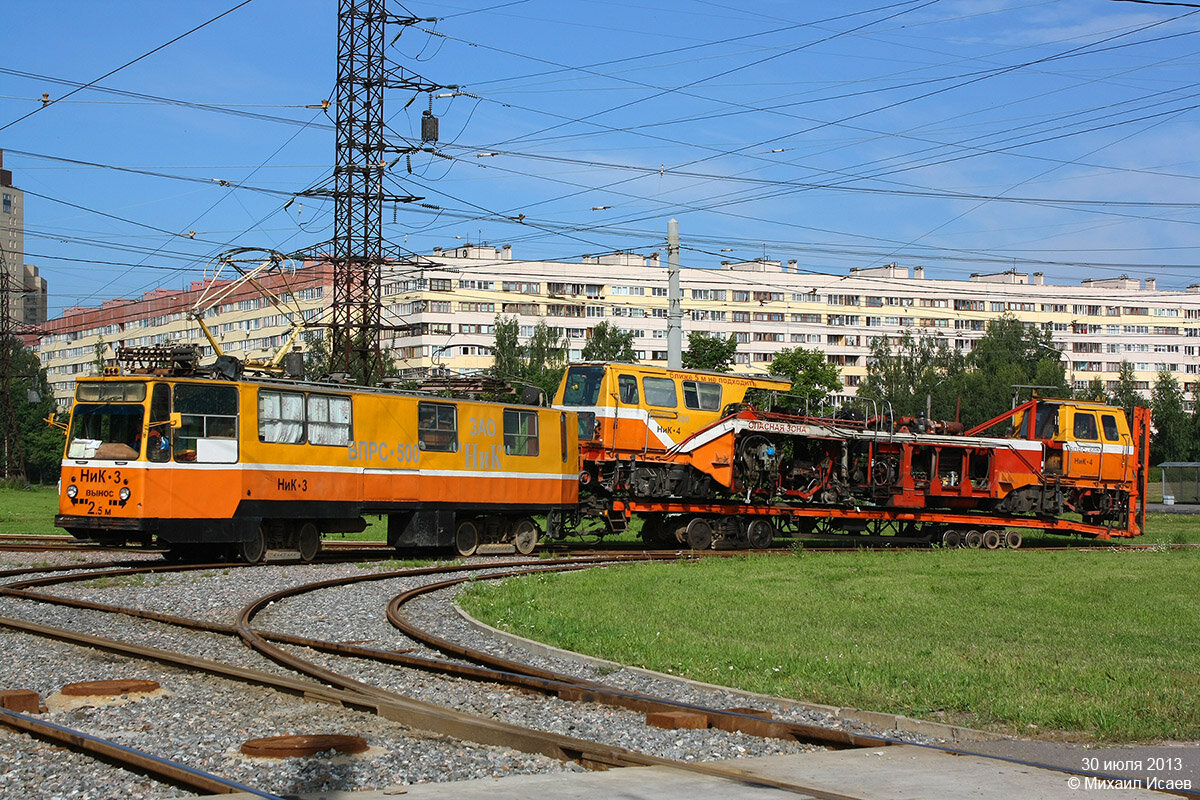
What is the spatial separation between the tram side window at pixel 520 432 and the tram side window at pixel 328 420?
13.2 feet

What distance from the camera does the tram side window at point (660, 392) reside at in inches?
→ 1051

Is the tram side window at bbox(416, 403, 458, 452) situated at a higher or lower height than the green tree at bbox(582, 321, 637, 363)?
lower

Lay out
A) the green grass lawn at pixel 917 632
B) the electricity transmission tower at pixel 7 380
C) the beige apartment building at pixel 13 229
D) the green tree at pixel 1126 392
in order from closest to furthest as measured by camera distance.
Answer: the green grass lawn at pixel 917 632, the electricity transmission tower at pixel 7 380, the green tree at pixel 1126 392, the beige apartment building at pixel 13 229

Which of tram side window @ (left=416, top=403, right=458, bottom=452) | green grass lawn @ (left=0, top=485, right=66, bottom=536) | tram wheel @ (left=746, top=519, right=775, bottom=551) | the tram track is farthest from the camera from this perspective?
green grass lawn @ (left=0, top=485, right=66, bottom=536)

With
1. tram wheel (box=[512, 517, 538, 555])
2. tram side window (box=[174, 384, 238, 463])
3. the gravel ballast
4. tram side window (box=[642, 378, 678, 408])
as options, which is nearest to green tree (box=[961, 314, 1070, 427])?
tram side window (box=[642, 378, 678, 408])

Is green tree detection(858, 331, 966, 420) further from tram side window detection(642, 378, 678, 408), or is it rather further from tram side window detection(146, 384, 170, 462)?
tram side window detection(146, 384, 170, 462)

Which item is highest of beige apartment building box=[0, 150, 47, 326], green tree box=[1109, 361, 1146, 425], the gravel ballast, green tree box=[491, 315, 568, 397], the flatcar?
beige apartment building box=[0, 150, 47, 326]

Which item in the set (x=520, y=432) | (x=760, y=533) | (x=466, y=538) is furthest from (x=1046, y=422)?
(x=466, y=538)

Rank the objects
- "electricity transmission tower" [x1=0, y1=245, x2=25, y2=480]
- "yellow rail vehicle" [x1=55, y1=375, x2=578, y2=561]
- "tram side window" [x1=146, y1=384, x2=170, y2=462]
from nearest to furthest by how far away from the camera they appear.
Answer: "tram side window" [x1=146, y1=384, x2=170, y2=462] → "yellow rail vehicle" [x1=55, y1=375, x2=578, y2=561] → "electricity transmission tower" [x1=0, y1=245, x2=25, y2=480]

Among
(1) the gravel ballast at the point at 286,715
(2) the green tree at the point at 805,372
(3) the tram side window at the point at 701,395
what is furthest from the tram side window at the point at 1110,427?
(2) the green tree at the point at 805,372

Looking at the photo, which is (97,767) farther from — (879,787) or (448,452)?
(448,452)

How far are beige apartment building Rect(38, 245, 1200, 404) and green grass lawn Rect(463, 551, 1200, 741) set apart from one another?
74.0 meters

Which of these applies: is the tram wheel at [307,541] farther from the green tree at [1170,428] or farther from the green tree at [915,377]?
the green tree at [1170,428]

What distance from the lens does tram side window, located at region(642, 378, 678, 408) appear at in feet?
87.6
